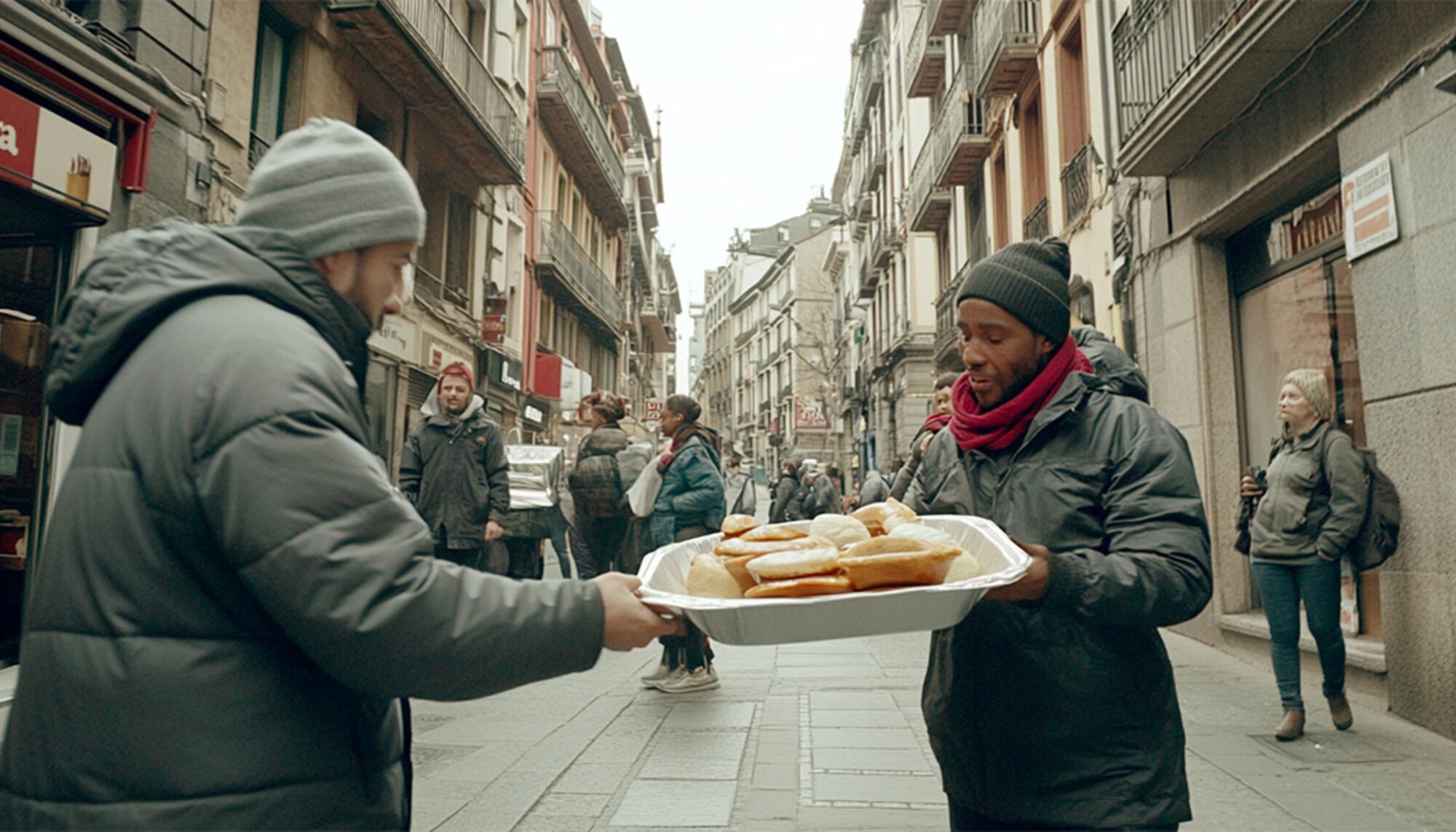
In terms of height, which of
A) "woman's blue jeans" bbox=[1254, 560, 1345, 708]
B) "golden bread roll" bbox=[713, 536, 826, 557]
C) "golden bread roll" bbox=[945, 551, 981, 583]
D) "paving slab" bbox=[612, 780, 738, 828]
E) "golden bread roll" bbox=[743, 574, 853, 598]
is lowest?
"paving slab" bbox=[612, 780, 738, 828]

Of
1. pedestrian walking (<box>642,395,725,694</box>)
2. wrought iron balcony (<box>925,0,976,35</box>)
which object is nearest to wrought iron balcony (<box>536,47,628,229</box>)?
wrought iron balcony (<box>925,0,976,35</box>)

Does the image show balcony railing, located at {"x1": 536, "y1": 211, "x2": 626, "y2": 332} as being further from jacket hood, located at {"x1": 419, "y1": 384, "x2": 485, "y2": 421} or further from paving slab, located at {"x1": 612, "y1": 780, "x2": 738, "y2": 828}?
paving slab, located at {"x1": 612, "y1": 780, "x2": 738, "y2": 828}

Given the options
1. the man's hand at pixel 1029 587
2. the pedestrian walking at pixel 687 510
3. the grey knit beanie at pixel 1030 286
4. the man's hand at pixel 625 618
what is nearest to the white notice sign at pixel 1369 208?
the pedestrian walking at pixel 687 510

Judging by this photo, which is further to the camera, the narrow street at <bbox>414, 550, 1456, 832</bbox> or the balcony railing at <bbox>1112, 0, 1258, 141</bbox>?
the balcony railing at <bbox>1112, 0, 1258, 141</bbox>

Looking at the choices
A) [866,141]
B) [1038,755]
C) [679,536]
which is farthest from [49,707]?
[866,141]

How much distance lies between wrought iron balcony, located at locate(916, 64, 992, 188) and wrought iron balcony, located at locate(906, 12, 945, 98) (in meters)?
1.97

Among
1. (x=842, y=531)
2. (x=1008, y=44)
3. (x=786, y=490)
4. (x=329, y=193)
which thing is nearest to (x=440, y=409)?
(x=842, y=531)

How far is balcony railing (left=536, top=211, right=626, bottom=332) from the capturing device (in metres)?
24.5

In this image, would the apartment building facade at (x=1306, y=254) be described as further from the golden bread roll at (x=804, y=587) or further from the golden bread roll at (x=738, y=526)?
the golden bread roll at (x=804, y=587)

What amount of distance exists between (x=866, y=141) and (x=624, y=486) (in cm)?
3323

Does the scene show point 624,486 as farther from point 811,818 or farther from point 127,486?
point 127,486

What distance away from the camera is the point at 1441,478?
5414 mm

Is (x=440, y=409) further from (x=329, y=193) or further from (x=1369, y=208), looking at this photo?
(x=1369, y=208)

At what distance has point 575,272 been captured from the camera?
1096 inches
